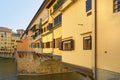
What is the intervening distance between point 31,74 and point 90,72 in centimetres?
2840

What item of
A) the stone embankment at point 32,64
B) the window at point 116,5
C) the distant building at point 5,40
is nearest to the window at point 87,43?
the window at point 116,5

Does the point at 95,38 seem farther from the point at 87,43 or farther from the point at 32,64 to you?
the point at 32,64

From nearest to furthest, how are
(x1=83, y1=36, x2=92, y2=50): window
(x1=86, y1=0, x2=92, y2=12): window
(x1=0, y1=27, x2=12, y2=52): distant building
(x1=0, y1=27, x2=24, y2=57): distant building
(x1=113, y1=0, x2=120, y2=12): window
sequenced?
(x1=113, y1=0, x2=120, y2=12): window < (x1=83, y1=36, x2=92, y2=50): window < (x1=86, y1=0, x2=92, y2=12): window < (x1=0, y1=27, x2=24, y2=57): distant building < (x1=0, y1=27, x2=12, y2=52): distant building

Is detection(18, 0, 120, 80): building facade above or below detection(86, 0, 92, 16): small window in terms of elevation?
below

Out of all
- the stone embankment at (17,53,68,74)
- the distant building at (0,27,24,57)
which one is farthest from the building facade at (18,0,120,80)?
the distant building at (0,27,24,57)

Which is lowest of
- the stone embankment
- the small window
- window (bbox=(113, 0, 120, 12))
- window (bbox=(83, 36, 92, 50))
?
the stone embankment

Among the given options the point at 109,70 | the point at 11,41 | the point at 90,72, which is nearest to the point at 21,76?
the point at 90,72

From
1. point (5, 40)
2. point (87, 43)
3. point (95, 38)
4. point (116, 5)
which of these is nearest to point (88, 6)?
point (87, 43)

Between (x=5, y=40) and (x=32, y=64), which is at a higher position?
(x=5, y=40)

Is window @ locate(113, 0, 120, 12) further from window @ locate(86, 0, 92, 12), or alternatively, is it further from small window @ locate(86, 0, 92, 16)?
window @ locate(86, 0, 92, 12)

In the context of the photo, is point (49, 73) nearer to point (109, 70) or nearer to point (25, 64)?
point (25, 64)

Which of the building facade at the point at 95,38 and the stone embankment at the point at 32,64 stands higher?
the building facade at the point at 95,38

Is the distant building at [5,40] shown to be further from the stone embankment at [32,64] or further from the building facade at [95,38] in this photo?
the building facade at [95,38]

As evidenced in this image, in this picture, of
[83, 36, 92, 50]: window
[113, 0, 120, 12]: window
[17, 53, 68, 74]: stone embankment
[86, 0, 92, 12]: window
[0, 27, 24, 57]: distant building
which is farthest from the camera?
[0, 27, 24, 57]: distant building
